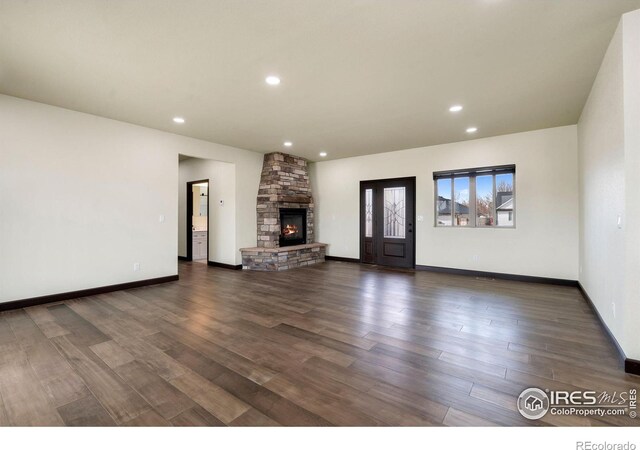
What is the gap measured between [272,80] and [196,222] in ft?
20.6

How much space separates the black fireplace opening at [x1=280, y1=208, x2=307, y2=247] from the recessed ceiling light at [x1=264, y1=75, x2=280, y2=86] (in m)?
4.02

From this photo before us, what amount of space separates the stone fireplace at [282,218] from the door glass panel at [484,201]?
3764mm

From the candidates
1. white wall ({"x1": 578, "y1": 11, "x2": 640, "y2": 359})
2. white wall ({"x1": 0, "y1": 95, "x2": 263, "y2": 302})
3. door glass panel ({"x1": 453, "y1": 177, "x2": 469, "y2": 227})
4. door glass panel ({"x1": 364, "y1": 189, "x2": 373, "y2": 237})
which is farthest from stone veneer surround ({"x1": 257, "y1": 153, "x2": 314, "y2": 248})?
white wall ({"x1": 578, "y1": 11, "x2": 640, "y2": 359})

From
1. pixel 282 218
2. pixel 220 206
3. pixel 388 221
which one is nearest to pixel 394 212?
pixel 388 221

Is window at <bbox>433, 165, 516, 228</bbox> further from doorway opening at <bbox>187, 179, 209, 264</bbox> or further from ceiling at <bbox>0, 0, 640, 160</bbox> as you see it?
doorway opening at <bbox>187, 179, 209, 264</bbox>

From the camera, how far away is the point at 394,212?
7.02m

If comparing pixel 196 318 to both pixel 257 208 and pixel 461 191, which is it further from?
pixel 461 191

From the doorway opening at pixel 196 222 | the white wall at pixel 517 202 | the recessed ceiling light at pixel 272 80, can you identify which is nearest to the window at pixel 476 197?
the white wall at pixel 517 202

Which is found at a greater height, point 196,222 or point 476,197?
point 476,197

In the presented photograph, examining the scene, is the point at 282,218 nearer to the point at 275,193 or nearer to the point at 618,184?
the point at 275,193

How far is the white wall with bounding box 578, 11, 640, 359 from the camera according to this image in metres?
2.24

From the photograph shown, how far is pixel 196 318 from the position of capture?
3459mm

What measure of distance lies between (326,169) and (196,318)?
5615 mm

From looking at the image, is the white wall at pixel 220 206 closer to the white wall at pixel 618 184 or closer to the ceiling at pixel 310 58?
the ceiling at pixel 310 58
